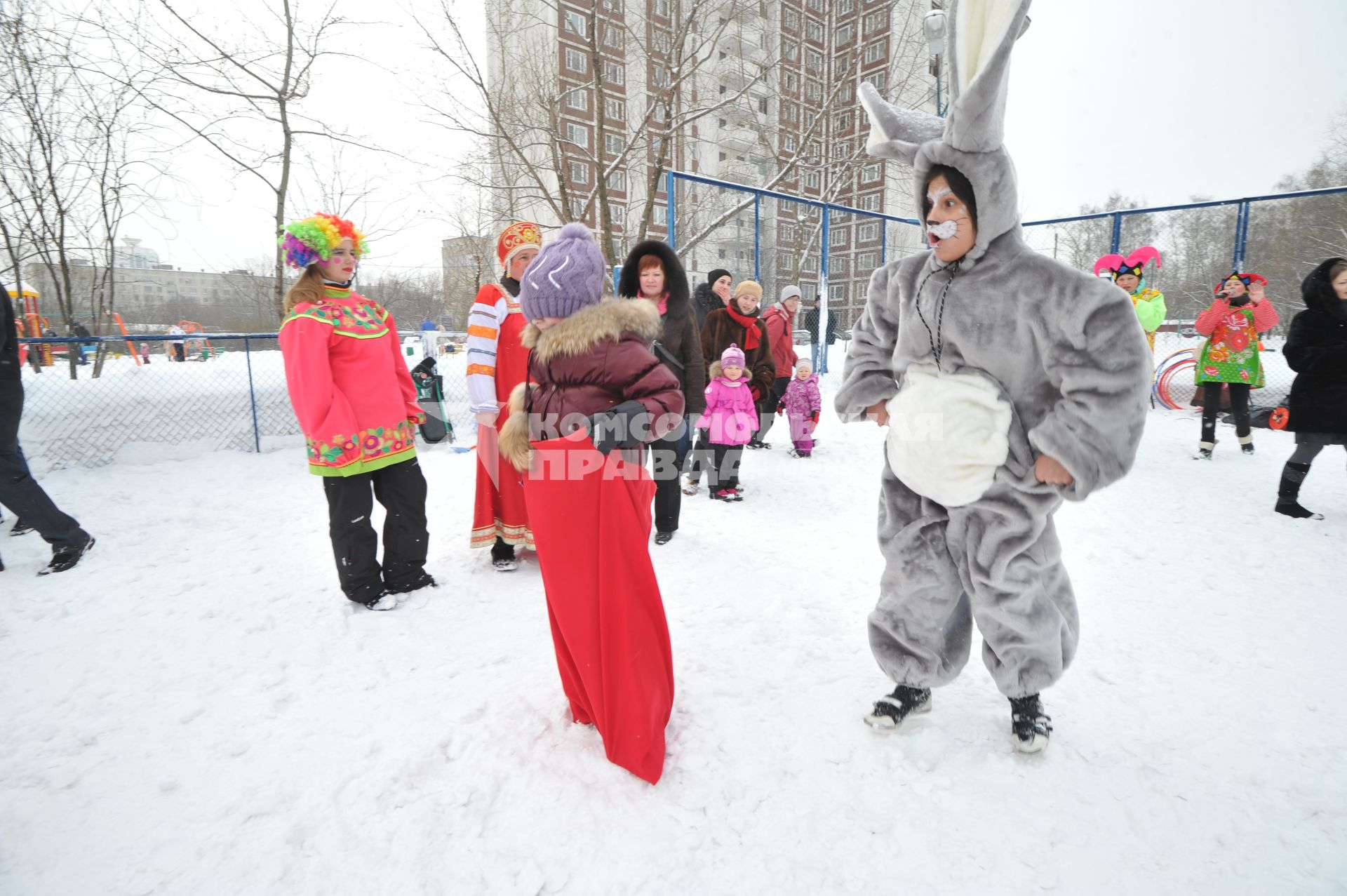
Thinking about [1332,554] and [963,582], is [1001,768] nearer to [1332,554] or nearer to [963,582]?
[963,582]

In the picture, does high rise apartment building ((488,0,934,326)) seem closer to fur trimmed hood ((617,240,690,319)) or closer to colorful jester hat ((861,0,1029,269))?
fur trimmed hood ((617,240,690,319))

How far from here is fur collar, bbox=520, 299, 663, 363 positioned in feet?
6.31

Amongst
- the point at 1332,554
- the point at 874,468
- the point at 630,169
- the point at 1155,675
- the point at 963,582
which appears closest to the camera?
the point at 963,582

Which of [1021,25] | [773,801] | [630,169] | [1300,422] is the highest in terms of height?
[630,169]

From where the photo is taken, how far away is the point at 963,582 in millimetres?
2078

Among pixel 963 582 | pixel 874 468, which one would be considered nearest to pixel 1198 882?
pixel 963 582

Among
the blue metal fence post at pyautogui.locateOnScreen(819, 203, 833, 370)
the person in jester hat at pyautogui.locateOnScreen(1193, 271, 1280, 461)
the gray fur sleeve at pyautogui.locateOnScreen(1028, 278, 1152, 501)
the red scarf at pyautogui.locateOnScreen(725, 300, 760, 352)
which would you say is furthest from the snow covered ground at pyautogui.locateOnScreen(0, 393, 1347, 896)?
the blue metal fence post at pyautogui.locateOnScreen(819, 203, 833, 370)

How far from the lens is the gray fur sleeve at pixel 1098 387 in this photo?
67.3 inches

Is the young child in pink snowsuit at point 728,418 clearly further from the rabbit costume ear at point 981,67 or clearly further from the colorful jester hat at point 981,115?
the rabbit costume ear at point 981,67

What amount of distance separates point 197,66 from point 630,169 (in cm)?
545

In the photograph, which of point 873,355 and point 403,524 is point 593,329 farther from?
point 403,524

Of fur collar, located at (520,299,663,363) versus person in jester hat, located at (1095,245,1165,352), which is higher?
person in jester hat, located at (1095,245,1165,352)

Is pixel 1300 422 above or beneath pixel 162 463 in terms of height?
above

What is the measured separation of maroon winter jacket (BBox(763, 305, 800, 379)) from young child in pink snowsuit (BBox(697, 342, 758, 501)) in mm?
1522
